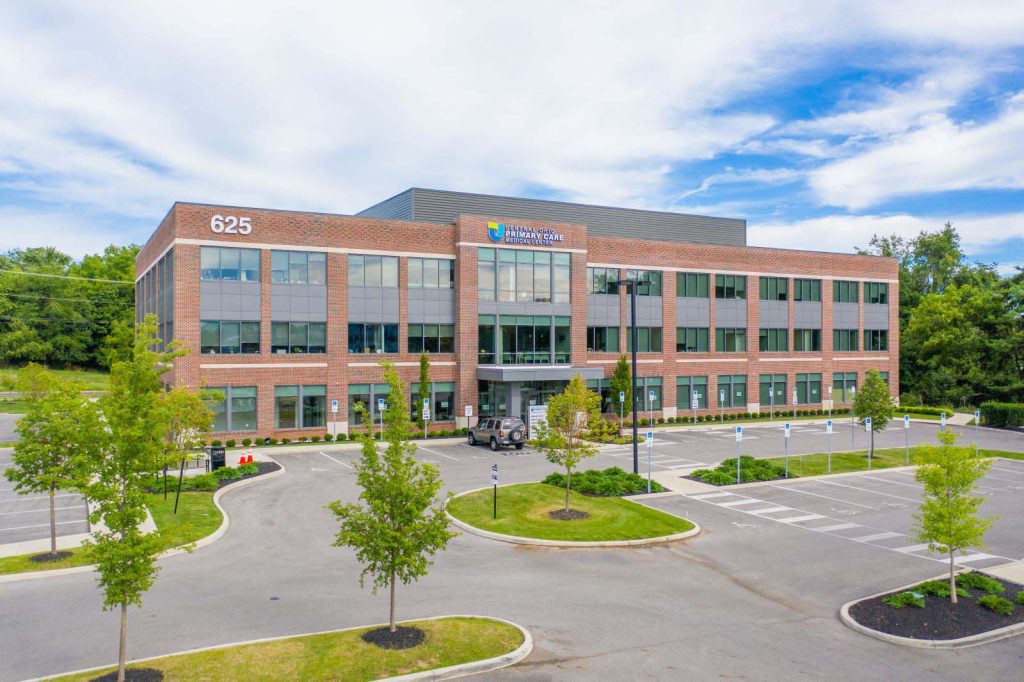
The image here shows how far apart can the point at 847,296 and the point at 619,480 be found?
4314 cm

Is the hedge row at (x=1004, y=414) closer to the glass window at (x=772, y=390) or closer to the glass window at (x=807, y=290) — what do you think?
the glass window at (x=772, y=390)

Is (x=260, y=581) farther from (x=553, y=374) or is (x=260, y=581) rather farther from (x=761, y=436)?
(x=761, y=436)

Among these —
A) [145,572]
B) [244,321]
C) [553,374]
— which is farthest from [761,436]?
[145,572]

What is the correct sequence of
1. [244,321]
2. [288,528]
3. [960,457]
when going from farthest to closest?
[244,321] < [288,528] < [960,457]

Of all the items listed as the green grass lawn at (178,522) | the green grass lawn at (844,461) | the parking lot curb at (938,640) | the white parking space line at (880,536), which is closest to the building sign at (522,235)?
the green grass lawn at (844,461)

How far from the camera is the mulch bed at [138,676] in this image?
10867 millimetres

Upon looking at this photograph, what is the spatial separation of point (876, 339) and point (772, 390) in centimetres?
1316

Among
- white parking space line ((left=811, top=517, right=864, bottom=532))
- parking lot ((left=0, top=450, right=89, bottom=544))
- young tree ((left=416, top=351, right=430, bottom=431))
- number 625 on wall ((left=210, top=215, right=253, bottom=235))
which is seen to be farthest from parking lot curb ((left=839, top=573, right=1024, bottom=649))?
number 625 on wall ((left=210, top=215, right=253, bottom=235))

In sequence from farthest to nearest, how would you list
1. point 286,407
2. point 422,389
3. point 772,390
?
point 772,390
point 422,389
point 286,407

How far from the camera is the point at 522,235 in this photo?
47281 millimetres

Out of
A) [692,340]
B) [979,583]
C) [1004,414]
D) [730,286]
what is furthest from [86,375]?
[979,583]

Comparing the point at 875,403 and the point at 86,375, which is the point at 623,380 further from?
the point at 86,375

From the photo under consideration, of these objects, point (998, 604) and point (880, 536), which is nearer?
point (998, 604)

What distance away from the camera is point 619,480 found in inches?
1112
